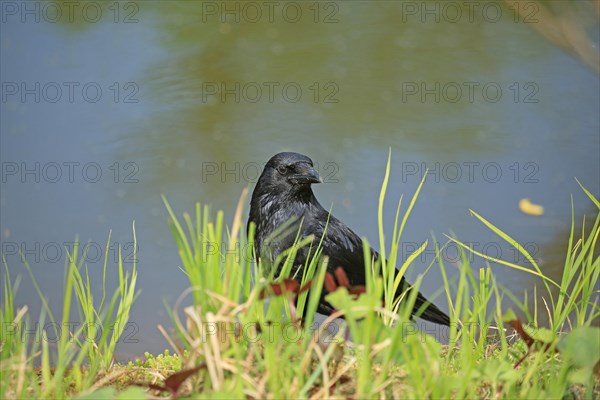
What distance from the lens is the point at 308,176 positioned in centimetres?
273

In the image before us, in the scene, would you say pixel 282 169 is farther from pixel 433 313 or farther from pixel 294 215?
pixel 433 313

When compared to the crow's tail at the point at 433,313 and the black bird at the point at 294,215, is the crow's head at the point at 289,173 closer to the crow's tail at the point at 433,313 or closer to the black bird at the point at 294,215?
the black bird at the point at 294,215

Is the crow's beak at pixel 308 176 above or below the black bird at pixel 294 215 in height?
above

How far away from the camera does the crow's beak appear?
107 inches

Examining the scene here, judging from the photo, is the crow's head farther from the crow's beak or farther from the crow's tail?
the crow's tail

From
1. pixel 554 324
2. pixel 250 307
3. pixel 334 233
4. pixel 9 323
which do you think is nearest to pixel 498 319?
pixel 554 324

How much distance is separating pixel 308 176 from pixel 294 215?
172 mm

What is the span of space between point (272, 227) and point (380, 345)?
60.1 inches

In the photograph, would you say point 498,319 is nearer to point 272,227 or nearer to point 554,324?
point 554,324

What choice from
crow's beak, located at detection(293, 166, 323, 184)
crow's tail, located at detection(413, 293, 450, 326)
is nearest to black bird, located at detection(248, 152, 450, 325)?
crow's beak, located at detection(293, 166, 323, 184)

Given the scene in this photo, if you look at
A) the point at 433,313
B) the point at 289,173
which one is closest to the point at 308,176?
the point at 289,173

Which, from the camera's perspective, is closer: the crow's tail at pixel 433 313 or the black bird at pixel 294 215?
the black bird at pixel 294 215

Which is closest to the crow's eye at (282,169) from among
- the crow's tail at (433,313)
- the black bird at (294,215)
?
the black bird at (294,215)

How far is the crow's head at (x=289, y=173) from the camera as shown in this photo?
2.74 m
